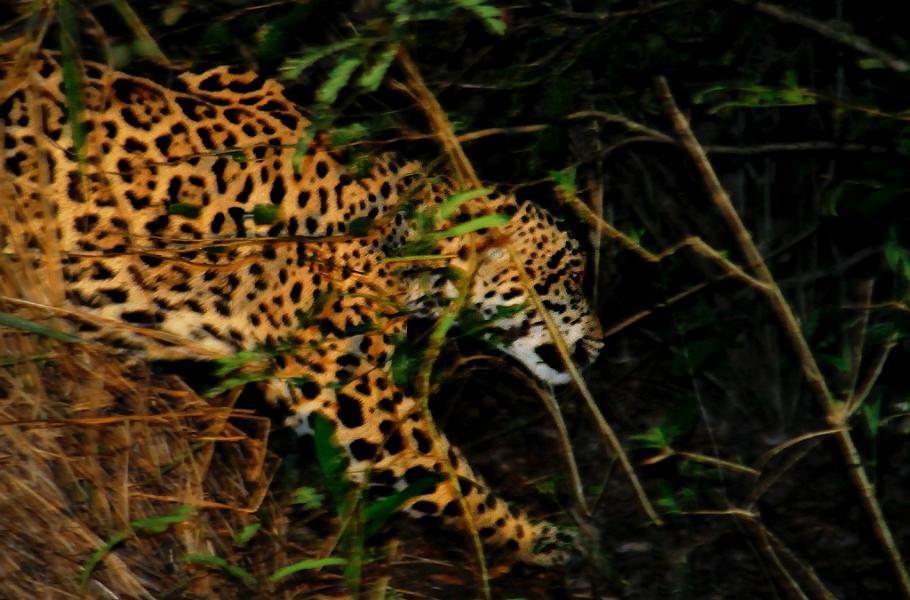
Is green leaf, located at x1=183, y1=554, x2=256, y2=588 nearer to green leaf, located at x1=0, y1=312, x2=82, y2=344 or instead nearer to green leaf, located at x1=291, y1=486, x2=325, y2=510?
green leaf, located at x1=291, y1=486, x2=325, y2=510

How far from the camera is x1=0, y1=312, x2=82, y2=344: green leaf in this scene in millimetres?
2770

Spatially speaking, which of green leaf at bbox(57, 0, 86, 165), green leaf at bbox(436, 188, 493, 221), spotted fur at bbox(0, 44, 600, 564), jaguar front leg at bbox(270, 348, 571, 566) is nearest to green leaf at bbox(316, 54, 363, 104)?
green leaf at bbox(436, 188, 493, 221)

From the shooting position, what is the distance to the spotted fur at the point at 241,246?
3.52 metres

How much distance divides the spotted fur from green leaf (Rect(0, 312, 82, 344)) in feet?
1.45

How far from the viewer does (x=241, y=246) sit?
134 inches

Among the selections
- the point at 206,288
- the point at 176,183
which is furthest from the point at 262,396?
the point at 176,183

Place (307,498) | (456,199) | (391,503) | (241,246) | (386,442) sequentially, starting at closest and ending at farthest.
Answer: (456,199), (391,503), (307,498), (241,246), (386,442)

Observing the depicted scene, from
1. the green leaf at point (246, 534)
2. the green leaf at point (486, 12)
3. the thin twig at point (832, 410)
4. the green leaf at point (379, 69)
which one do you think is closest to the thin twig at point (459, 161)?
the green leaf at point (379, 69)

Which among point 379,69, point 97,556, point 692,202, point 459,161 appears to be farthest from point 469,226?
point 692,202

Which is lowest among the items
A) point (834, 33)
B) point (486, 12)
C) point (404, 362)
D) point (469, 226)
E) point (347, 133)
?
point (404, 362)

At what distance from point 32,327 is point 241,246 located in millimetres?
730

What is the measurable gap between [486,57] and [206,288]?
40.4 inches

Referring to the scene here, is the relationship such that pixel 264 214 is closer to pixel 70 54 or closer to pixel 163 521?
pixel 70 54

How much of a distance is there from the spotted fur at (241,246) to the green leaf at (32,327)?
0.44 metres
